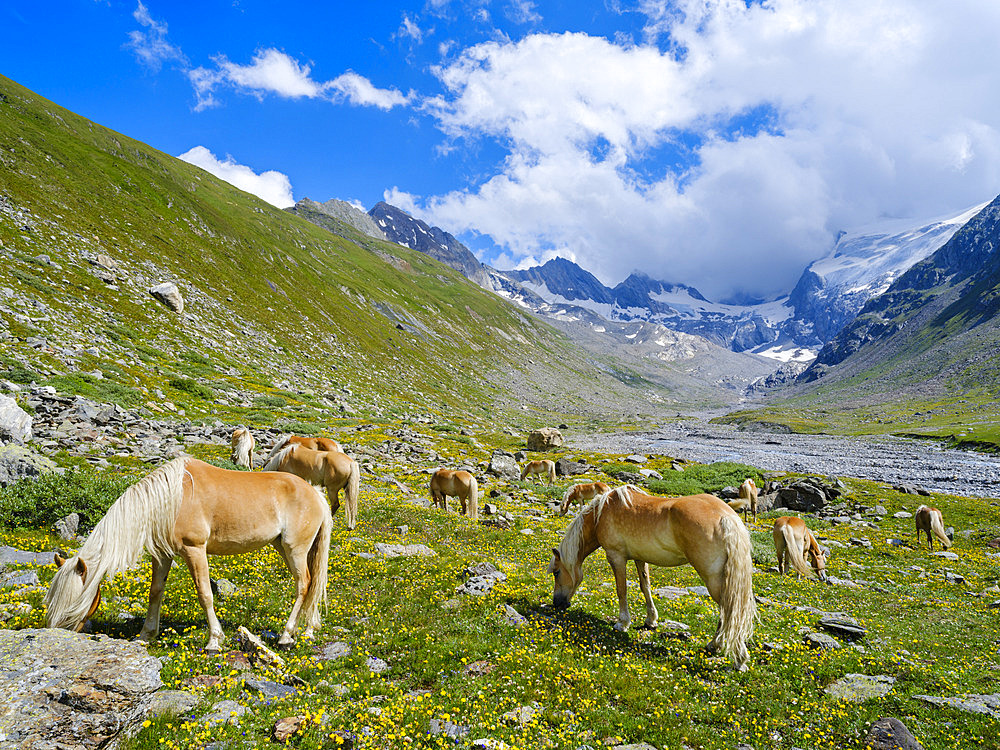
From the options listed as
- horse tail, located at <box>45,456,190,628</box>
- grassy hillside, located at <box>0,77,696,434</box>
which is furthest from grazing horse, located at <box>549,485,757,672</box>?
grassy hillside, located at <box>0,77,696,434</box>

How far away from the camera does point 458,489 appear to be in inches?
851

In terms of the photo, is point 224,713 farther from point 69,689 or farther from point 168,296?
point 168,296

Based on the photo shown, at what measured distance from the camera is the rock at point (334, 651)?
841 centimetres

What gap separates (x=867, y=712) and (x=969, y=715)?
1.53m

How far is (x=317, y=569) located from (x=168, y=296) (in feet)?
210

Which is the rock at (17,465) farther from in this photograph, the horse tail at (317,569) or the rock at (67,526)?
the horse tail at (317,569)

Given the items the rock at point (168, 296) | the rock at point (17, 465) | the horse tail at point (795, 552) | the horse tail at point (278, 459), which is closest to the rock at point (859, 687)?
the horse tail at point (795, 552)

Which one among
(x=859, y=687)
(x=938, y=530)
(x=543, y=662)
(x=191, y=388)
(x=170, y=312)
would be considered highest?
(x=170, y=312)

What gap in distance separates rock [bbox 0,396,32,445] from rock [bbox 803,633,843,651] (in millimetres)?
24350

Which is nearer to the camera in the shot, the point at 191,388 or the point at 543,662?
the point at 543,662

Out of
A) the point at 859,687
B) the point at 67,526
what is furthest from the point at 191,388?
the point at 859,687

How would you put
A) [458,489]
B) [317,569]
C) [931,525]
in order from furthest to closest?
1. [931,525]
2. [458,489]
3. [317,569]

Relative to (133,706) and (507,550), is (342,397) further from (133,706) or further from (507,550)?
(133,706)

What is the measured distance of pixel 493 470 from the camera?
122 feet
